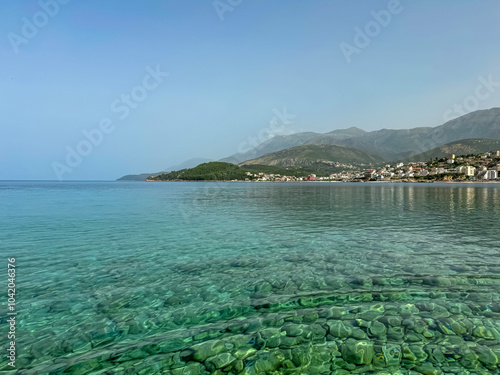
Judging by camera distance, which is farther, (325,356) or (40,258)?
(40,258)

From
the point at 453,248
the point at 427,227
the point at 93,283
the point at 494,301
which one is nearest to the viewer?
the point at 494,301

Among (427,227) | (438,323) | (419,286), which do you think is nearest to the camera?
(438,323)

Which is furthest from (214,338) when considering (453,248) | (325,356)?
(453,248)

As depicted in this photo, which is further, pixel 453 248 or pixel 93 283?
pixel 453 248

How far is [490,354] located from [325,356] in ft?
14.0

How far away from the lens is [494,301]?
1001 centimetres

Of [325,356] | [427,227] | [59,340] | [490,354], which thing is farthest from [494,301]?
[427,227]

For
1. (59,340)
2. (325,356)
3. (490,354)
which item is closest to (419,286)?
(490,354)

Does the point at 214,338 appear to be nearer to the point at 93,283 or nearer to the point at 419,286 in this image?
the point at 93,283

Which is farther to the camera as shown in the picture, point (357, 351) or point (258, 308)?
point (258, 308)

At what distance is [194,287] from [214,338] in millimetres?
4258

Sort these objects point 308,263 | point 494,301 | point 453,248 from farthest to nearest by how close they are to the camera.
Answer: point 453,248, point 308,263, point 494,301

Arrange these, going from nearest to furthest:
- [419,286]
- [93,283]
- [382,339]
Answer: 1. [382,339]
2. [419,286]
3. [93,283]

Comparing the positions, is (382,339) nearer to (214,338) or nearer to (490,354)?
(490,354)
